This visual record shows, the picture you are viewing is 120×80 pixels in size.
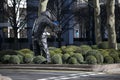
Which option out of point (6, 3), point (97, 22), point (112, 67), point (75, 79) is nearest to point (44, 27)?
point (112, 67)

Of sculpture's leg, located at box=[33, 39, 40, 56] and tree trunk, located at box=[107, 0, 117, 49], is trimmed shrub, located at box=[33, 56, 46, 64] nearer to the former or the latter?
sculpture's leg, located at box=[33, 39, 40, 56]

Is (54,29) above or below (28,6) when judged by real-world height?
below

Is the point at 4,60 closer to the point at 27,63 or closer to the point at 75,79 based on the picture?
the point at 27,63

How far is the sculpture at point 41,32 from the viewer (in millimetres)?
20867

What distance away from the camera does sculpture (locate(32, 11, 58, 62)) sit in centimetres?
2087

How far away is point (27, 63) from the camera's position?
73.5ft

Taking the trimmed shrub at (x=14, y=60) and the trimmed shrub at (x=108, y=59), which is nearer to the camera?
the trimmed shrub at (x=14, y=60)

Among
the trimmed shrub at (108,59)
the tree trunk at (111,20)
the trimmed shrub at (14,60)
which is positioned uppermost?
the tree trunk at (111,20)

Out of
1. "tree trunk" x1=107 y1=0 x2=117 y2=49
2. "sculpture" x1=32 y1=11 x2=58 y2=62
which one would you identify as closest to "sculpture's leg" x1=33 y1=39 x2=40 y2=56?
"sculpture" x1=32 y1=11 x2=58 y2=62

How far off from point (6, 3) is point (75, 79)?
3302 centimetres

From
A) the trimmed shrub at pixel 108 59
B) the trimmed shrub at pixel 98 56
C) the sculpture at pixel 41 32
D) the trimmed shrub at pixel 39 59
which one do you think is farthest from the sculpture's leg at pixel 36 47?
the trimmed shrub at pixel 108 59

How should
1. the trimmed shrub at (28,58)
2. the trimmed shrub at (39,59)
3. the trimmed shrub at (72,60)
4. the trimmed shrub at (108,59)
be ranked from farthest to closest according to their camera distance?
the trimmed shrub at (108,59) < the trimmed shrub at (28,58) < the trimmed shrub at (72,60) < the trimmed shrub at (39,59)

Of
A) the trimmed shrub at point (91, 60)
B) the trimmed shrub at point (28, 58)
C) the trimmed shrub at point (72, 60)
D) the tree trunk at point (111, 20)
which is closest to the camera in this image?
the trimmed shrub at point (72, 60)

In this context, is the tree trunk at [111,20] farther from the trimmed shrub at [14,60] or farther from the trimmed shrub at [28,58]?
the trimmed shrub at [14,60]
